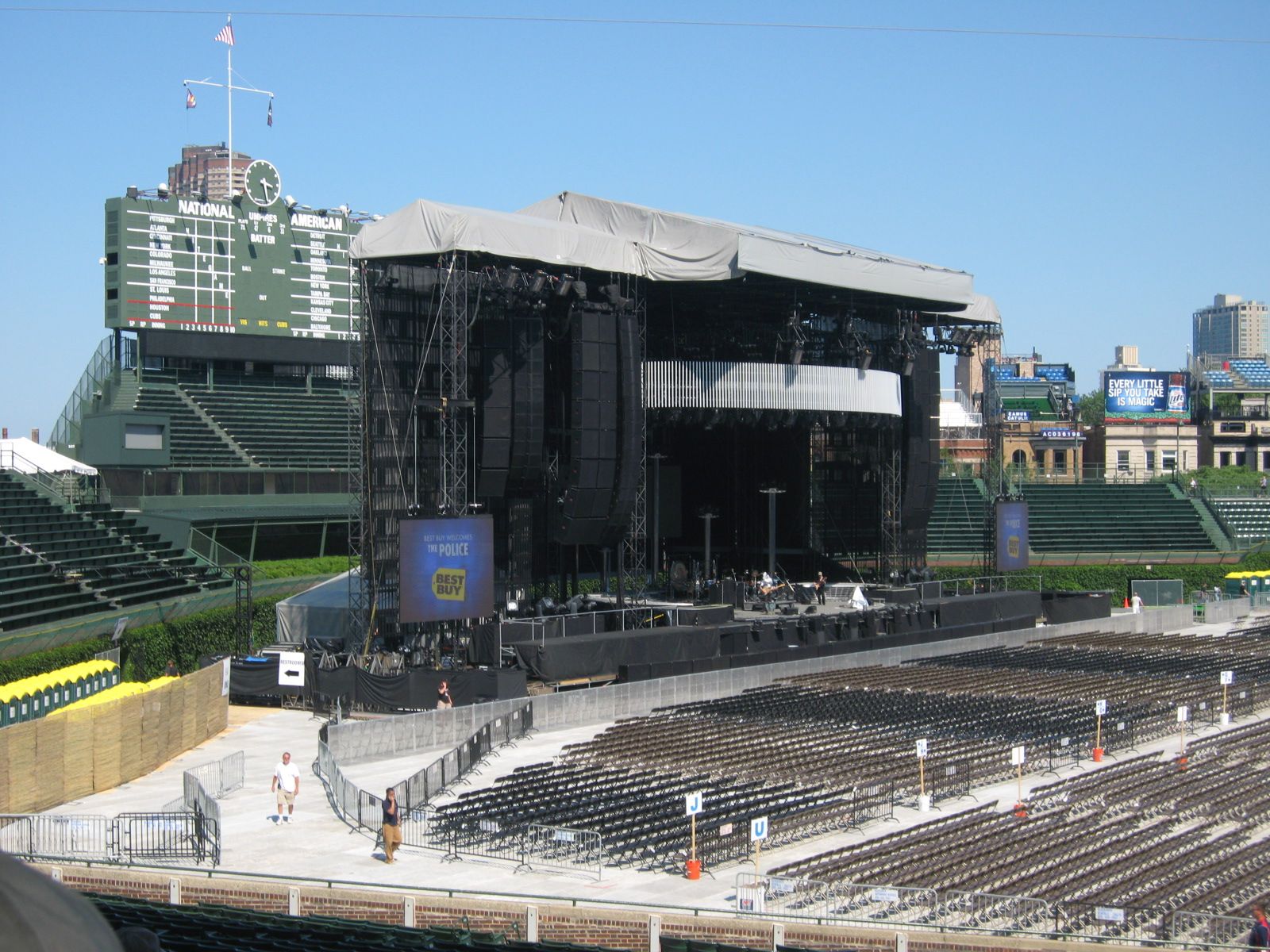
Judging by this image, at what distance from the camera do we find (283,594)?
45.5 meters

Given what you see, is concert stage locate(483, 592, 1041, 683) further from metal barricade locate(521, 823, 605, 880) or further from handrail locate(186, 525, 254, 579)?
metal barricade locate(521, 823, 605, 880)

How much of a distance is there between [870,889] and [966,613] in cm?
3237

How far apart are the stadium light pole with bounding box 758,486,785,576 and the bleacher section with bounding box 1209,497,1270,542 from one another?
28901 millimetres

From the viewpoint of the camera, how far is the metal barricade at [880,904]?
1708 centimetres

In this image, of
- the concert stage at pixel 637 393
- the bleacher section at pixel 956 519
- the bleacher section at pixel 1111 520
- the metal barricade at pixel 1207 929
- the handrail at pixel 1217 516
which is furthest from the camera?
the handrail at pixel 1217 516

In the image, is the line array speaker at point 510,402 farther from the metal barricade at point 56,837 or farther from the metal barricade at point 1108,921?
the metal barricade at point 1108,921

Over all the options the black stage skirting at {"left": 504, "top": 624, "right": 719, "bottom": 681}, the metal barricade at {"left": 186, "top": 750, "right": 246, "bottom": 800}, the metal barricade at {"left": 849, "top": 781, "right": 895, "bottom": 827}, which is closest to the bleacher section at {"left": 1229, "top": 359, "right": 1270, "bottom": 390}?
the black stage skirting at {"left": 504, "top": 624, "right": 719, "bottom": 681}

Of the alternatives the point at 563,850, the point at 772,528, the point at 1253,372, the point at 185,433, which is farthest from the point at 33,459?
the point at 1253,372

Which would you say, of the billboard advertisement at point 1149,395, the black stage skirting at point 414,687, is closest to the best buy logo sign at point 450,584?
the black stage skirting at point 414,687

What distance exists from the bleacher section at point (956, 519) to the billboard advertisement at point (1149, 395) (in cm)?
2286

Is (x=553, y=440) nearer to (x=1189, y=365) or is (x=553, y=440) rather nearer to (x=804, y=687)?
(x=804, y=687)

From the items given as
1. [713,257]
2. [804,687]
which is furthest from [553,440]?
[804,687]

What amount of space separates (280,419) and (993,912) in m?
45.0

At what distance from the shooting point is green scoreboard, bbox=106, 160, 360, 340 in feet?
175
